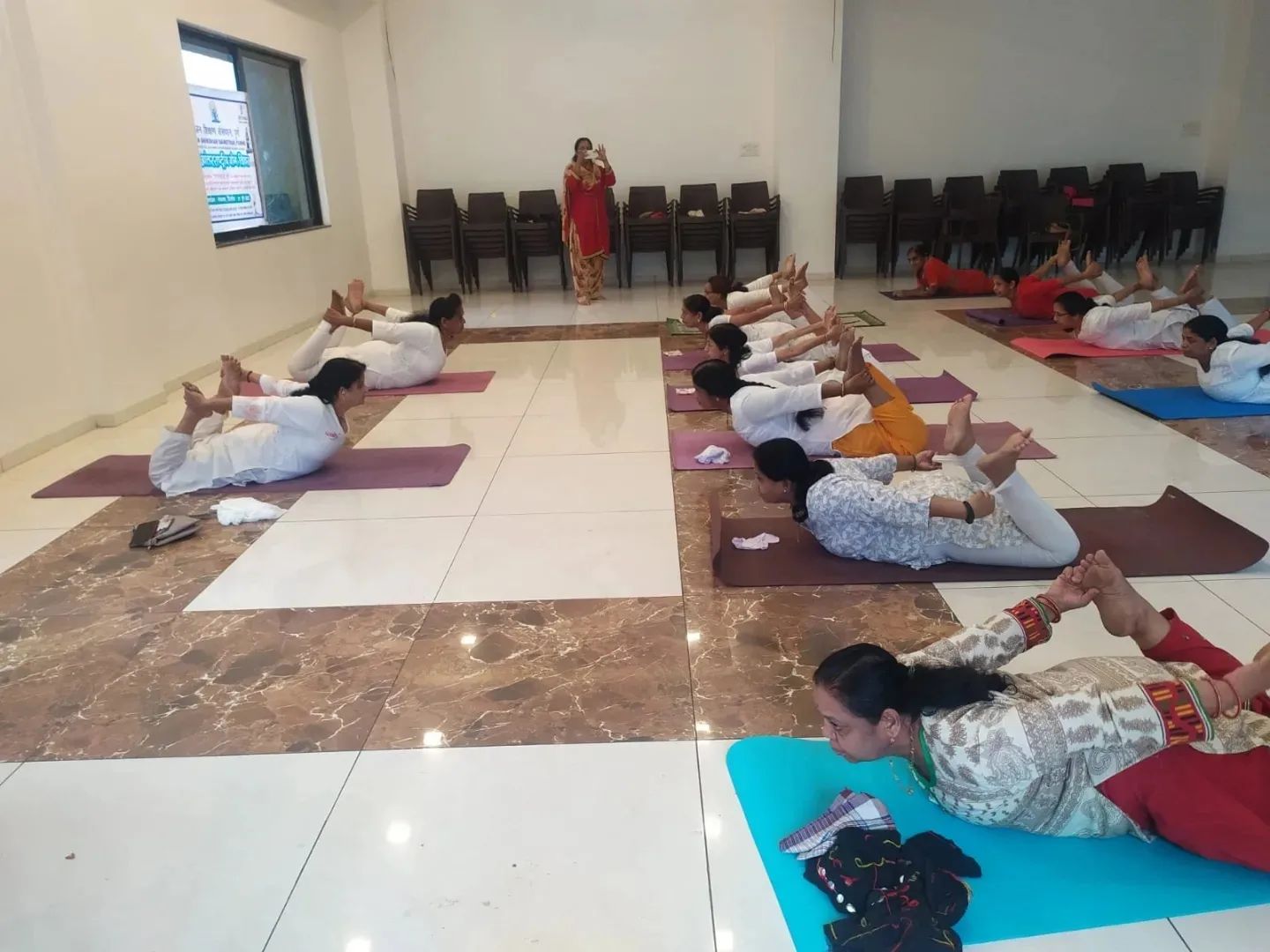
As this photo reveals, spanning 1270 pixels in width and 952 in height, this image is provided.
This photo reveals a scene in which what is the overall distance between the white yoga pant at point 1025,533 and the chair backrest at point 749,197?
6733 millimetres

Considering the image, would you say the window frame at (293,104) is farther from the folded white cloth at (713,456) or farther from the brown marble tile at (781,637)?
the brown marble tile at (781,637)

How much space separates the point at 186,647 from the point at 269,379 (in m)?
1.77

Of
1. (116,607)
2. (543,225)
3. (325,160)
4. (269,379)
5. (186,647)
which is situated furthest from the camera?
(543,225)

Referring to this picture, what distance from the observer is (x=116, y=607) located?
2.90m

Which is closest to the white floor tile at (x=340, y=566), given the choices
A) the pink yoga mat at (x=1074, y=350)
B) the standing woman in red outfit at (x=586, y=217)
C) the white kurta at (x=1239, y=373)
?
the white kurta at (x=1239, y=373)

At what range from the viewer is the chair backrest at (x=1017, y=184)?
9188 millimetres

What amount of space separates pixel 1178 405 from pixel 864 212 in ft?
16.9

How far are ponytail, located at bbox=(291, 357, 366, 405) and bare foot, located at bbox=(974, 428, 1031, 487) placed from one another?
8.59ft

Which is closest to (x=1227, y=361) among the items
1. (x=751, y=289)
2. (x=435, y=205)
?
(x=751, y=289)

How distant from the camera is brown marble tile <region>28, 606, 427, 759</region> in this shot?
87.6 inches

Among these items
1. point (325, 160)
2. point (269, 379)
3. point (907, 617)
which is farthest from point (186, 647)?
point (325, 160)

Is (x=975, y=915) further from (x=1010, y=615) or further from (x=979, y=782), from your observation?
(x=1010, y=615)

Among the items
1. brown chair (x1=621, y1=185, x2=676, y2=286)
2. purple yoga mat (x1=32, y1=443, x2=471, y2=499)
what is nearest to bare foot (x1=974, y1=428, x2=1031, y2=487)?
purple yoga mat (x1=32, y1=443, x2=471, y2=499)

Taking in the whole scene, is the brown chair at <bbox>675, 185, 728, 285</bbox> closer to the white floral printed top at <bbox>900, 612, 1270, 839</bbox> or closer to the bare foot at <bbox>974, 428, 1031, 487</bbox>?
the bare foot at <bbox>974, 428, 1031, 487</bbox>
